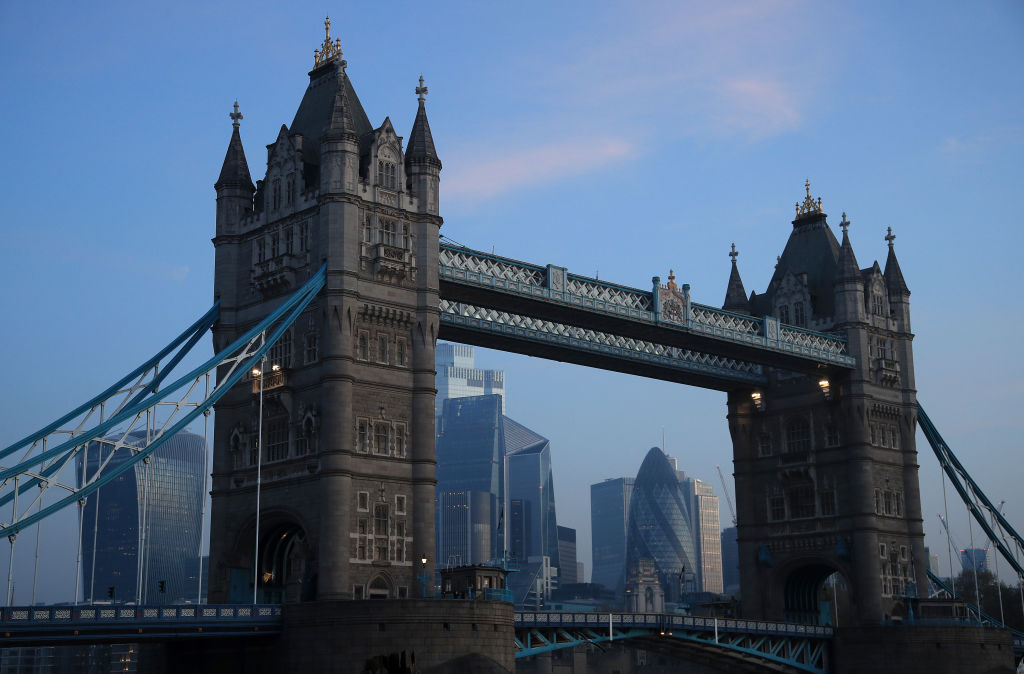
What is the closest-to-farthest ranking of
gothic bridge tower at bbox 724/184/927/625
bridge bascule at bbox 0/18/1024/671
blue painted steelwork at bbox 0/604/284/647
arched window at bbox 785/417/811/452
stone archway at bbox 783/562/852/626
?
blue painted steelwork at bbox 0/604/284/647 < bridge bascule at bbox 0/18/1024/671 < gothic bridge tower at bbox 724/184/927/625 < stone archway at bbox 783/562/852/626 < arched window at bbox 785/417/811/452

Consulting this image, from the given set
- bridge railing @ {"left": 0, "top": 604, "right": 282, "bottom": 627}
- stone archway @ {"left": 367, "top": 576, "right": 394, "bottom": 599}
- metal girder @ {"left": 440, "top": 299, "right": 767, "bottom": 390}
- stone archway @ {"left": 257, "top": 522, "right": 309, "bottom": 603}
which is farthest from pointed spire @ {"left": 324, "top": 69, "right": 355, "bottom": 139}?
bridge railing @ {"left": 0, "top": 604, "right": 282, "bottom": 627}

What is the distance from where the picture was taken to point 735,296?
4412 inches

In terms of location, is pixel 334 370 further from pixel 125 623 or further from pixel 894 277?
pixel 894 277

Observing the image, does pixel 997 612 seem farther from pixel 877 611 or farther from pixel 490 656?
pixel 490 656

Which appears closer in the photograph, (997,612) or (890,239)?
(890,239)

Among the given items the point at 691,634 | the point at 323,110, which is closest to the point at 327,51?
the point at 323,110

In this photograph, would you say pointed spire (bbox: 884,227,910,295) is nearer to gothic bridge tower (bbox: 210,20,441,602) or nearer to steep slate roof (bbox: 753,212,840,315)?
steep slate roof (bbox: 753,212,840,315)

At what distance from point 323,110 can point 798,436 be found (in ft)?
158

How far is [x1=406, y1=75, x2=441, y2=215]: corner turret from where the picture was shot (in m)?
78.4

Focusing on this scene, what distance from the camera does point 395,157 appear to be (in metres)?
77.9

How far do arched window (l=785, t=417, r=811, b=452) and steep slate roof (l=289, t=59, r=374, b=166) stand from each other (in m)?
45.5

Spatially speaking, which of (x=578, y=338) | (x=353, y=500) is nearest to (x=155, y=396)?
(x=353, y=500)

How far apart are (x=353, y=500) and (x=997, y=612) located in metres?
111

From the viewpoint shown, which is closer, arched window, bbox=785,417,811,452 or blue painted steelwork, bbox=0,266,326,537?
blue painted steelwork, bbox=0,266,326,537
